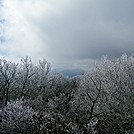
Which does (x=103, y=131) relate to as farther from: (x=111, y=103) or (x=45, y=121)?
(x=45, y=121)

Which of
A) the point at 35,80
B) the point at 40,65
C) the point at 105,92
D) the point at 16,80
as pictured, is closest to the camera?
the point at 105,92

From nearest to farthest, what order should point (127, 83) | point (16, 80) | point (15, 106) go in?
point (15, 106)
point (127, 83)
point (16, 80)

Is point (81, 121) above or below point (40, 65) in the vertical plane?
below

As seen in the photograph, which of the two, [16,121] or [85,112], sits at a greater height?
[16,121]

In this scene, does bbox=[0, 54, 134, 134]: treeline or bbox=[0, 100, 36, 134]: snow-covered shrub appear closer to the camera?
bbox=[0, 54, 134, 134]: treeline

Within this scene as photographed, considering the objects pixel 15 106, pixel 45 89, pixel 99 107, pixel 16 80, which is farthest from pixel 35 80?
pixel 15 106

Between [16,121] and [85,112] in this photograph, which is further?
[85,112]

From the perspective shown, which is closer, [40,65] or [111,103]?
[111,103]

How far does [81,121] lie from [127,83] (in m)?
7.34

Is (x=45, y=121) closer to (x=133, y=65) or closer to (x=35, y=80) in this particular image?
(x=133, y=65)

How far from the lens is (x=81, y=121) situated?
29.0 metres

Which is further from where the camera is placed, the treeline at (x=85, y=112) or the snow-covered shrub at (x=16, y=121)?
the snow-covered shrub at (x=16, y=121)

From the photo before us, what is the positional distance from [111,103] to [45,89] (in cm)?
3990

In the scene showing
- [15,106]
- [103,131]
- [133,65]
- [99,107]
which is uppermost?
[133,65]
